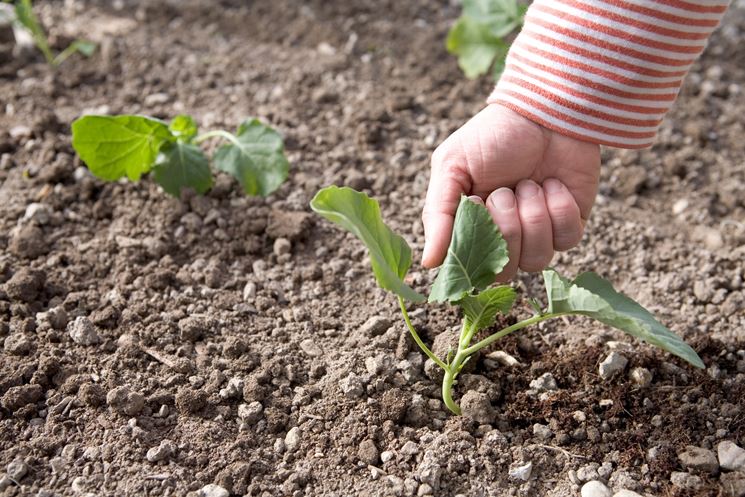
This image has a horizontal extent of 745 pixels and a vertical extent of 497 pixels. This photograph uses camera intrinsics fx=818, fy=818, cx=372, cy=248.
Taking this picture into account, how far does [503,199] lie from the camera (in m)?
1.66

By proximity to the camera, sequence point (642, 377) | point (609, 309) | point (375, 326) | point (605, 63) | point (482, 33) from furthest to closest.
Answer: point (482, 33), point (375, 326), point (642, 377), point (605, 63), point (609, 309)

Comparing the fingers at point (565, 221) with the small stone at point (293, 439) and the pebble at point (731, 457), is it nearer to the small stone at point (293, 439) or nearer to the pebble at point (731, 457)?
the pebble at point (731, 457)

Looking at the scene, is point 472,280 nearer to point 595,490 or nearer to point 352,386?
point 352,386

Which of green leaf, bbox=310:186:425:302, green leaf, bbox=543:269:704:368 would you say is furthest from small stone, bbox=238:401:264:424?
green leaf, bbox=543:269:704:368

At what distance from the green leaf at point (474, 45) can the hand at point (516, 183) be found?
98 cm

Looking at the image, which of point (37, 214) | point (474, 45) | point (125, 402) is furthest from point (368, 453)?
point (474, 45)

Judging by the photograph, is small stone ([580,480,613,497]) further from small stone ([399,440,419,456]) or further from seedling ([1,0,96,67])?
seedling ([1,0,96,67])

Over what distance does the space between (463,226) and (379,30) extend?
68.2 inches

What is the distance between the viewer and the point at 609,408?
1731mm

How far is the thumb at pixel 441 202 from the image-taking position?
1.62 metres

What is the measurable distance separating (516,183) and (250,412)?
746 mm

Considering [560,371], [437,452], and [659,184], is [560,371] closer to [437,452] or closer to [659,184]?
[437,452]

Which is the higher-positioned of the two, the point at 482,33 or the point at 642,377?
the point at 482,33

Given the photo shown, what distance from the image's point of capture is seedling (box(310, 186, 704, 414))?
143 centimetres
